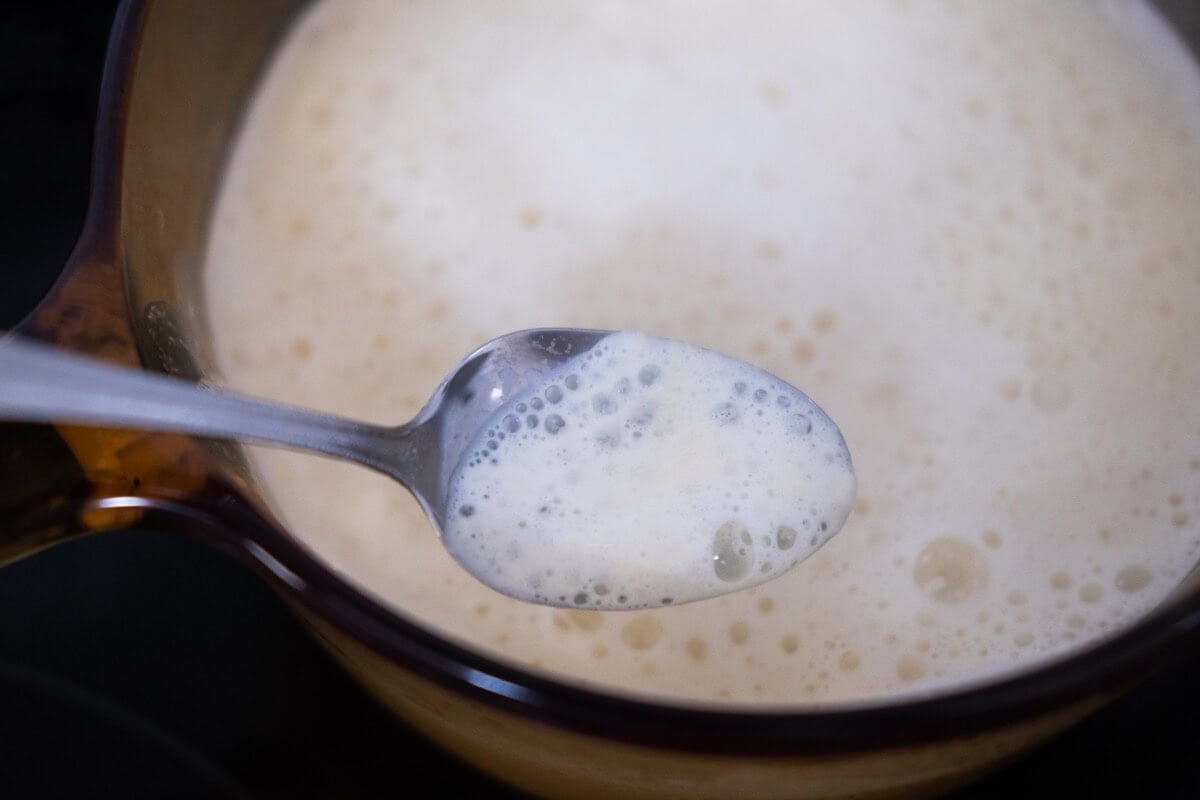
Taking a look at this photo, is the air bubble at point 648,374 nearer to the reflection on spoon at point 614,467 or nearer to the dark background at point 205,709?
the reflection on spoon at point 614,467

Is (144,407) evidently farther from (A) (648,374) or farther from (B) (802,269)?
(B) (802,269)

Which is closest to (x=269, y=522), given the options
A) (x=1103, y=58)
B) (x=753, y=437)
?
(x=753, y=437)

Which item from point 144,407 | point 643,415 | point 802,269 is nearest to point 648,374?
point 643,415

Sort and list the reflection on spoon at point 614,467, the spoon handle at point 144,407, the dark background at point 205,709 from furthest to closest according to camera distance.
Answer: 1. the dark background at point 205,709
2. the reflection on spoon at point 614,467
3. the spoon handle at point 144,407

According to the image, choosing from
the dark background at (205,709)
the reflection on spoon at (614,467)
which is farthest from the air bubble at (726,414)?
the dark background at (205,709)

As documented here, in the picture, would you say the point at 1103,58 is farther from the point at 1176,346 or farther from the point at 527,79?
the point at 527,79

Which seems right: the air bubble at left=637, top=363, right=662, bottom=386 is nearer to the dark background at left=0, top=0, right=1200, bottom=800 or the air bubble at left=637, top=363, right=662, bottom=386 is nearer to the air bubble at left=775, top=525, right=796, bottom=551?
the air bubble at left=775, top=525, right=796, bottom=551
